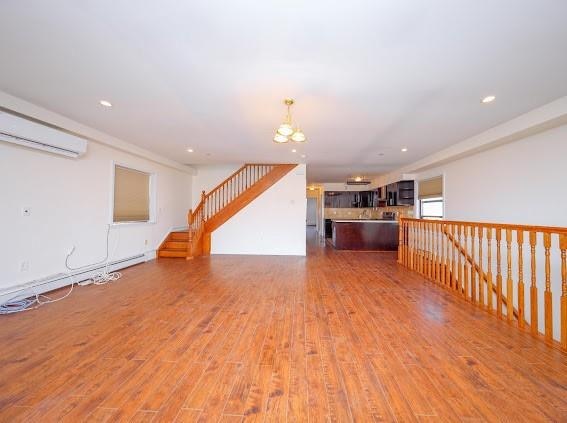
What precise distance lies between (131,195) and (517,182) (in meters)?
7.64

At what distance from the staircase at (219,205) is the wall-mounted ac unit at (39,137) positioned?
289cm

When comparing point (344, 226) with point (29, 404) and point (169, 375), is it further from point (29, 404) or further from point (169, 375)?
point (29, 404)

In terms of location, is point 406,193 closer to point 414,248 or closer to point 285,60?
point 414,248

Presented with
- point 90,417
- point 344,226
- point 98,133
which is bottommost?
point 90,417

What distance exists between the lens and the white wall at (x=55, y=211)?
3.08 m

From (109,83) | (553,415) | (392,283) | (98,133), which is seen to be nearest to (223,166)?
(98,133)

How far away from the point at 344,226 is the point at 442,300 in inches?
178

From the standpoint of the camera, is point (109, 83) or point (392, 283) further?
point (392, 283)

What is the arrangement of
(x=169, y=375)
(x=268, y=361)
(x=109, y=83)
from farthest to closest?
1. (x=109, y=83)
2. (x=268, y=361)
3. (x=169, y=375)

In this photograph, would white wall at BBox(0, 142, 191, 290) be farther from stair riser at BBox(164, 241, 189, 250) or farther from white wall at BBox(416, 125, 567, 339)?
white wall at BBox(416, 125, 567, 339)

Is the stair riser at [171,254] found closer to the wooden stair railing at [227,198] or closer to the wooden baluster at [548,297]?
the wooden stair railing at [227,198]

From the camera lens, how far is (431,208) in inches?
278

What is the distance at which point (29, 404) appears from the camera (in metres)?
1.45

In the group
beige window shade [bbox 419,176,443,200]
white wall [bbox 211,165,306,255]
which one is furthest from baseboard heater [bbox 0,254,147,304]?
beige window shade [bbox 419,176,443,200]
